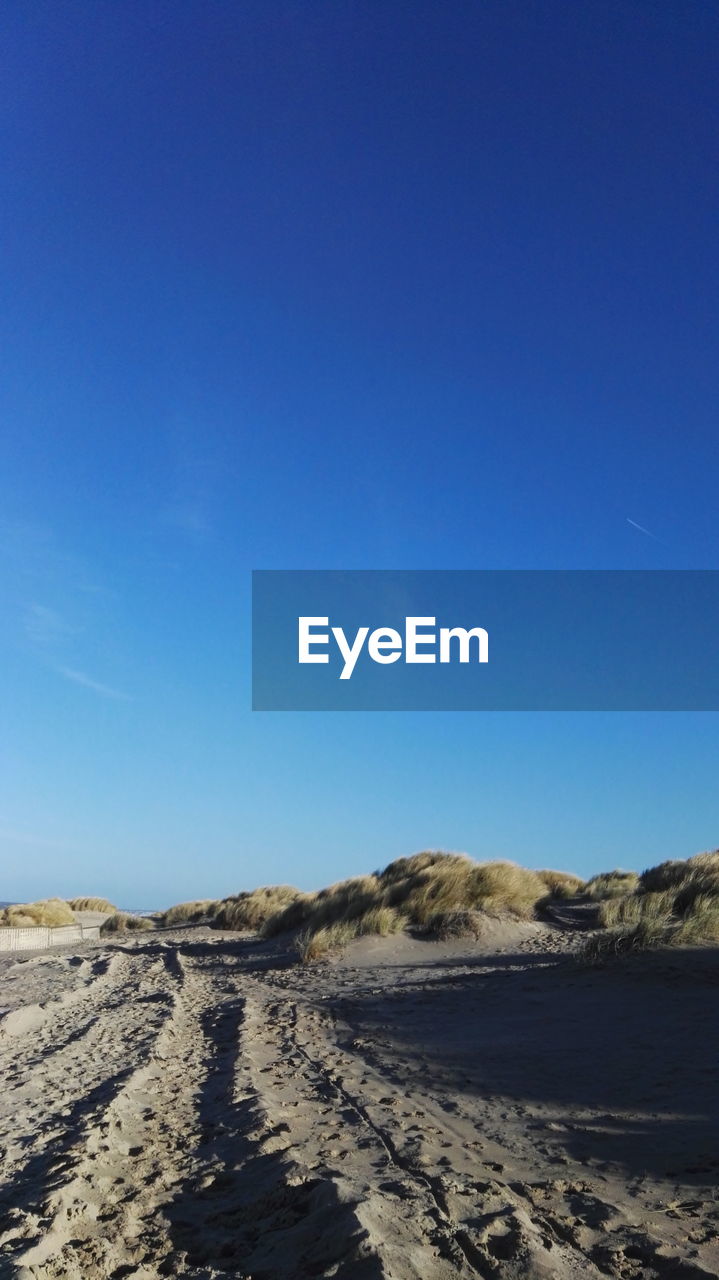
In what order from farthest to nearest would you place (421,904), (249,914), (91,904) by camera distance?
(91,904)
(249,914)
(421,904)

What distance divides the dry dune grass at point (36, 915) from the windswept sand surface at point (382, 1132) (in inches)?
1144

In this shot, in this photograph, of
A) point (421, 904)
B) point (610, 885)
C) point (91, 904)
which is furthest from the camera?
point (91, 904)

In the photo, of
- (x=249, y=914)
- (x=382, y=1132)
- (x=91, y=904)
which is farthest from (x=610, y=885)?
(x=91, y=904)

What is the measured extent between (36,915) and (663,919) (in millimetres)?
35788

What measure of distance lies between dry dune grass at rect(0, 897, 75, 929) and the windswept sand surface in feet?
95.4

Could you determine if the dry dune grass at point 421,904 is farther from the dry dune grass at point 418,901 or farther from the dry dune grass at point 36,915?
the dry dune grass at point 36,915

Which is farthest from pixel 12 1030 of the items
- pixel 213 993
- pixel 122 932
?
pixel 122 932

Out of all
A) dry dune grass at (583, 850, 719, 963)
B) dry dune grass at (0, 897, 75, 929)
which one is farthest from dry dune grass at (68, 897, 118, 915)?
dry dune grass at (583, 850, 719, 963)

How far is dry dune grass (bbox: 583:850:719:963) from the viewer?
1082cm

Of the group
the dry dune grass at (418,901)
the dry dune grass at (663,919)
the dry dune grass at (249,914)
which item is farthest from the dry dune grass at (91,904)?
the dry dune grass at (663,919)

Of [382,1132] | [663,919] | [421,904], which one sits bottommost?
[382,1132]

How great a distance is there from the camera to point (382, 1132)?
18.5 ft

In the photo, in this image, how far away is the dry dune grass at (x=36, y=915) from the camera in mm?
38250

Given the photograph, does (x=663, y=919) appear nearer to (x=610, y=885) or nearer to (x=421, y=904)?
(x=421, y=904)
